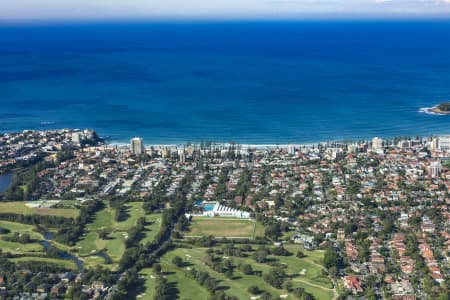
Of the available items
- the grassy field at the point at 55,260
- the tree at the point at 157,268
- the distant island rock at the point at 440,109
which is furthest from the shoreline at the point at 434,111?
the grassy field at the point at 55,260

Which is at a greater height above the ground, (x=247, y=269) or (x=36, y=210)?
(x=36, y=210)

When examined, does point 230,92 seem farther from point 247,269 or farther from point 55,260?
point 247,269

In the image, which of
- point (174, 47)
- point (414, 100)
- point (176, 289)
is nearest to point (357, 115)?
point (414, 100)

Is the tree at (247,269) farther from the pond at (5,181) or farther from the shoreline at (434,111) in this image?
the shoreline at (434,111)

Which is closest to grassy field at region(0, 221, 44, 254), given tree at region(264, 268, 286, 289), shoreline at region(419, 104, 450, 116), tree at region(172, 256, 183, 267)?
tree at region(172, 256, 183, 267)

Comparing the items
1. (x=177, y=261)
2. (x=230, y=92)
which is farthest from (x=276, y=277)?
(x=230, y=92)

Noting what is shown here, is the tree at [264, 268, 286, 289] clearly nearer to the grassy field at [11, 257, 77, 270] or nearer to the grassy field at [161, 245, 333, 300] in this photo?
the grassy field at [161, 245, 333, 300]

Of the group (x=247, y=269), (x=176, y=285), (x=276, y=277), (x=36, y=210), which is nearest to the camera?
(x=276, y=277)
